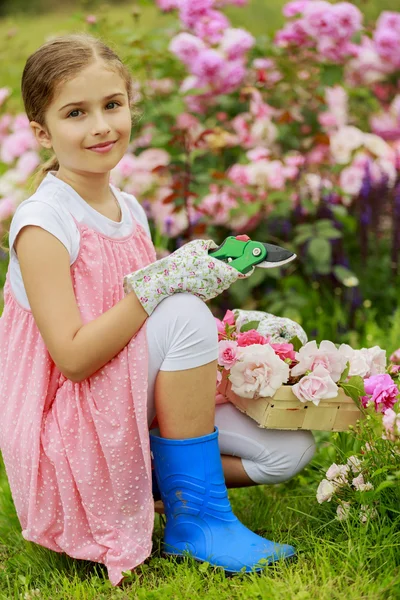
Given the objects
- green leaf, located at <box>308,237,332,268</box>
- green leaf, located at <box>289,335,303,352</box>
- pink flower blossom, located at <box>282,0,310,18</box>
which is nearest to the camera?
green leaf, located at <box>289,335,303,352</box>

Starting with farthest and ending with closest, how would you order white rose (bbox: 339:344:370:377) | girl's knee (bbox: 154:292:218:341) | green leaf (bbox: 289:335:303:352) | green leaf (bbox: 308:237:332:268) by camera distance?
1. green leaf (bbox: 308:237:332:268)
2. green leaf (bbox: 289:335:303:352)
3. white rose (bbox: 339:344:370:377)
4. girl's knee (bbox: 154:292:218:341)

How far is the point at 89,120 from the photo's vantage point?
71.1 inches

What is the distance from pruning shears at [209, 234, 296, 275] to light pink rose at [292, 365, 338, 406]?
241 millimetres

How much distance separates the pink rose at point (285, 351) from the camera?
6.18 feet

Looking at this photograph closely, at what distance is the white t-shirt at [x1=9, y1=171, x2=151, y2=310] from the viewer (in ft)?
5.74

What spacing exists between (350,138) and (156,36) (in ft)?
2.92

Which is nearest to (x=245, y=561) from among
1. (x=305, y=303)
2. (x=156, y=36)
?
(x=305, y=303)

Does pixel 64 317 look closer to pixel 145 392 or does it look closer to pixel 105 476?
pixel 145 392

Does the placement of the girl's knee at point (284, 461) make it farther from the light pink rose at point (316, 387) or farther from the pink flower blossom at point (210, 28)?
the pink flower blossom at point (210, 28)

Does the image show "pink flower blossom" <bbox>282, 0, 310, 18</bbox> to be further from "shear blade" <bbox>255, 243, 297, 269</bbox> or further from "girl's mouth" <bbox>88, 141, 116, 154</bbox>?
"shear blade" <bbox>255, 243, 297, 269</bbox>

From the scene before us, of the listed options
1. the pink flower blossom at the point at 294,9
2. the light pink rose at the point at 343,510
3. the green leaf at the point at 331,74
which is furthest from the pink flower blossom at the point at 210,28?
the light pink rose at the point at 343,510

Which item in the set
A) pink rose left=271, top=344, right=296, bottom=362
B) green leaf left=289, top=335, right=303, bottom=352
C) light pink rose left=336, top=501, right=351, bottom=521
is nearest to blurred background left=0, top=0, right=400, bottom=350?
green leaf left=289, top=335, right=303, bottom=352

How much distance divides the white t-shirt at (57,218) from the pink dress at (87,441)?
0.03 meters

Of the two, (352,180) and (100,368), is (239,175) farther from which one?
(100,368)
